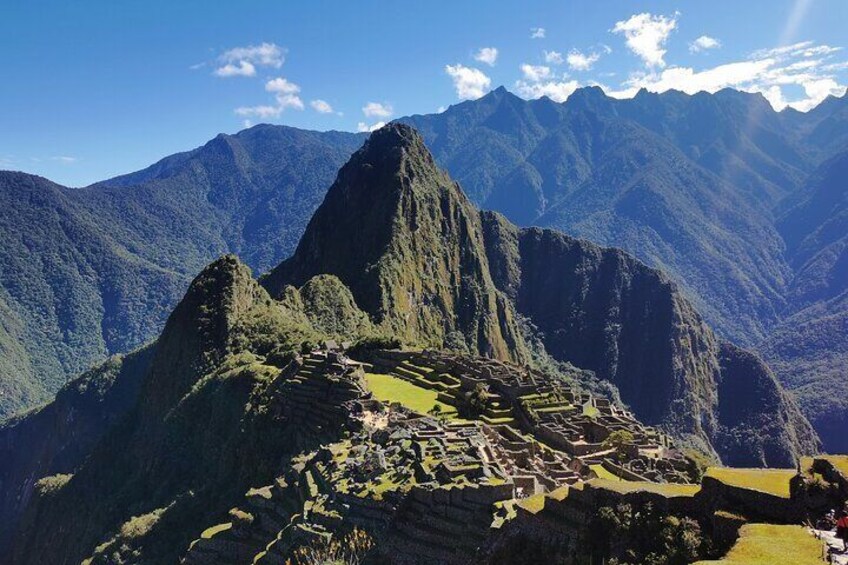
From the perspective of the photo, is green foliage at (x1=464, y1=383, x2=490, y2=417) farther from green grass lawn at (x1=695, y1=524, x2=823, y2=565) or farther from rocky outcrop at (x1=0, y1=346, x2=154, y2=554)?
rocky outcrop at (x1=0, y1=346, x2=154, y2=554)

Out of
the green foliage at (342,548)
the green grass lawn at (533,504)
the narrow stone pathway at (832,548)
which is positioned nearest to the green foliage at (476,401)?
the green foliage at (342,548)

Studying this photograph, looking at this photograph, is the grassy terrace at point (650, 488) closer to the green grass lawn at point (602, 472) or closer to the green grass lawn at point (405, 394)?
the green grass lawn at point (602, 472)

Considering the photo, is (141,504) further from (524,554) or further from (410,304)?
(410,304)

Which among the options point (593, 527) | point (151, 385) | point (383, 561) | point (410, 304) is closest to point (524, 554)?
point (593, 527)

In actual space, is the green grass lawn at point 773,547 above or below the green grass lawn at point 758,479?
below

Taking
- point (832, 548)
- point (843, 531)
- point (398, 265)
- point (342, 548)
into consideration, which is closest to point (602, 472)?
point (342, 548)

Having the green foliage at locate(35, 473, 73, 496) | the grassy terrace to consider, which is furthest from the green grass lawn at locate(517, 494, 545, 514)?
the green foliage at locate(35, 473, 73, 496)
